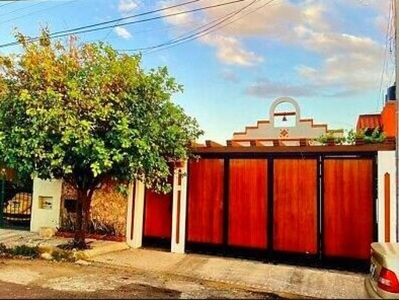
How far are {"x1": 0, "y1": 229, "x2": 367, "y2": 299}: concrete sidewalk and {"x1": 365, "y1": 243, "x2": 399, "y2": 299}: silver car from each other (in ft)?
7.74

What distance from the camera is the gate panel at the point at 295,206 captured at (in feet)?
30.9

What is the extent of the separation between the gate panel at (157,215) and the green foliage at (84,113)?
1.48 m

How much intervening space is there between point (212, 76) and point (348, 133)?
546cm

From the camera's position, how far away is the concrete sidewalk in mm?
7512

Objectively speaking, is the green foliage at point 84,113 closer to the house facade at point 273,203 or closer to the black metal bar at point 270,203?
the house facade at point 273,203

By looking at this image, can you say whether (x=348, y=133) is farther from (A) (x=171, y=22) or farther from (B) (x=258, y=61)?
(A) (x=171, y=22)

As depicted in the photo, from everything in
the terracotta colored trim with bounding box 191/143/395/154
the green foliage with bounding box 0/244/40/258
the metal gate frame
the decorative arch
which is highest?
the decorative arch

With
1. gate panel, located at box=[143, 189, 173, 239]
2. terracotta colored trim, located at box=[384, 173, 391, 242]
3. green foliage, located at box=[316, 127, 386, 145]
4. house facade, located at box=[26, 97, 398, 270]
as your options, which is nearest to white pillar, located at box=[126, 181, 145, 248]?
house facade, located at box=[26, 97, 398, 270]

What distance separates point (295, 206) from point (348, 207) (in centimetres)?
114

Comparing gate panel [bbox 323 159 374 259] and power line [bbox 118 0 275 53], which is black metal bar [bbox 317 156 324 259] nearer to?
gate panel [bbox 323 159 374 259]

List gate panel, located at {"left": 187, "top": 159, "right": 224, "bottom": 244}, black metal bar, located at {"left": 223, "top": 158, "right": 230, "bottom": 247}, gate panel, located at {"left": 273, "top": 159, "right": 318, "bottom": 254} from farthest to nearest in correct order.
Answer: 1. gate panel, located at {"left": 187, "top": 159, "right": 224, "bottom": 244}
2. black metal bar, located at {"left": 223, "top": 158, "right": 230, "bottom": 247}
3. gate panel, located at {"left": 273, "top": 159, "right": 318, "bottom": 254}

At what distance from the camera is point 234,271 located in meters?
8.66

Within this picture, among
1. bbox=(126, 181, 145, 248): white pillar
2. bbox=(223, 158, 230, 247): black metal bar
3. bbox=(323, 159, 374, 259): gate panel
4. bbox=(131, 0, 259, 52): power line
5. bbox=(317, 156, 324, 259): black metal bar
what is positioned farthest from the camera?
bbox=(131, 0, 259, 52): power line

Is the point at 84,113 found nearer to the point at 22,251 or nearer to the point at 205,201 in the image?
the point at 205,201
